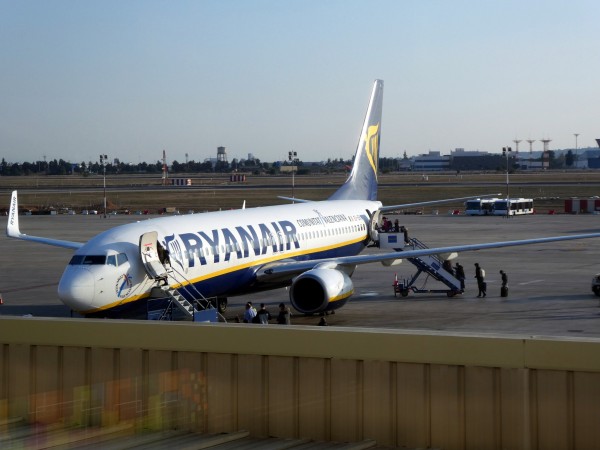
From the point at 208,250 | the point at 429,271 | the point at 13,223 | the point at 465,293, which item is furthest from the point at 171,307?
the point at 465,293

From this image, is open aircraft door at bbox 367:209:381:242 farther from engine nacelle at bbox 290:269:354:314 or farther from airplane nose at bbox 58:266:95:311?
airplane nose at bbox 58:266:95:311

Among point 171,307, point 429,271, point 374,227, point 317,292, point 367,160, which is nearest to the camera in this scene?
point 171,307

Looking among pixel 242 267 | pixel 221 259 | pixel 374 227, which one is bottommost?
pixel 242 267

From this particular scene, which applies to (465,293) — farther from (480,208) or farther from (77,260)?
(480,208)

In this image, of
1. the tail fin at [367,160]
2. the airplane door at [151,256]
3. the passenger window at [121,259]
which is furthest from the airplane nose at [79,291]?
the tail fin at [367,160]

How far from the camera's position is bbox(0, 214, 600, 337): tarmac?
122 ft

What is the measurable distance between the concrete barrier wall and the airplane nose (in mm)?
16721

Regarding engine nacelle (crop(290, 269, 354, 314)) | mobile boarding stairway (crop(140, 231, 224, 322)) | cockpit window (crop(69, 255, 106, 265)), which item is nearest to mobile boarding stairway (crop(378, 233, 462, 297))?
engine nacelle (crop(290, 269, 354, 314))

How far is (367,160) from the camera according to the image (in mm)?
55500

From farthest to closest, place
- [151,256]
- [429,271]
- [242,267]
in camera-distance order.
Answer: [429,271] < [242,267] < [151,256]

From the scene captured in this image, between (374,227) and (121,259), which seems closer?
(121,259)

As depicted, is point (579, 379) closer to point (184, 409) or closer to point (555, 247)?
point (184, 409)

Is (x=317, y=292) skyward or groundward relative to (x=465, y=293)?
skyward

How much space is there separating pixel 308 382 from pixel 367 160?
4361 cm
